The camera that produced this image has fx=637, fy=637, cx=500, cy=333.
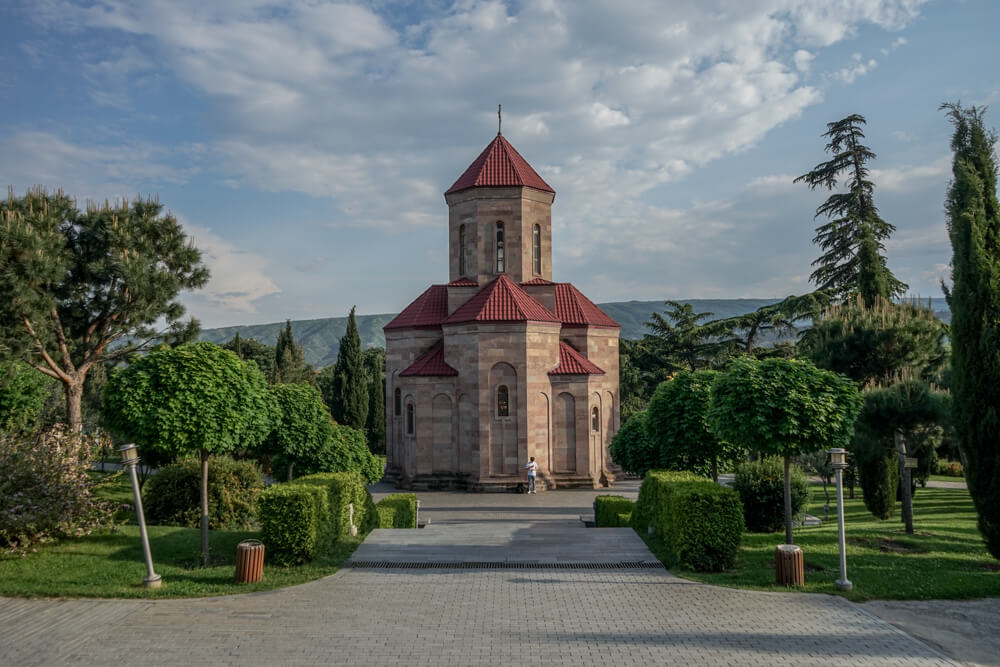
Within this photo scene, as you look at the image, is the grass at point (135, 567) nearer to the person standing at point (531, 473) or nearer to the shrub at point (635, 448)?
the shrub at point (635, 448)

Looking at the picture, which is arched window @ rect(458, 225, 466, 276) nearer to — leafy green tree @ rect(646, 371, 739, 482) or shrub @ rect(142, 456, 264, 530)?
leafy green tree @ rect(646, 371, 739, 482)

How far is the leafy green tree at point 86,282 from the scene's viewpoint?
846 inches

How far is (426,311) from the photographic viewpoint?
32531 mm

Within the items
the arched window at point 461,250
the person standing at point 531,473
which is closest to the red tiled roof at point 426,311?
the arched window at point 461,250

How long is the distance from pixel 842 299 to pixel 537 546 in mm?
28998

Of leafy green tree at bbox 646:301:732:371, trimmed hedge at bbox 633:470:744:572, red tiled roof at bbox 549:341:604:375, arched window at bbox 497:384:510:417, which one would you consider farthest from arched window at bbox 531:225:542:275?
trimmed hedge at bbox 633:470:744:572

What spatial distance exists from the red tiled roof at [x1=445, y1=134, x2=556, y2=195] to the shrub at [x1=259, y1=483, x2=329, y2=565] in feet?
71.5

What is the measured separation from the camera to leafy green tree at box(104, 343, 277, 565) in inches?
497

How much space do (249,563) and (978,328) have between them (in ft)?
49.3

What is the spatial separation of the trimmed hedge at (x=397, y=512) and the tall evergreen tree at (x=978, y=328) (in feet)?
46.6

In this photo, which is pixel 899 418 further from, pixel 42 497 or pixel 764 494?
pixel 42 497

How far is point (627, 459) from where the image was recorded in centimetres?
2166

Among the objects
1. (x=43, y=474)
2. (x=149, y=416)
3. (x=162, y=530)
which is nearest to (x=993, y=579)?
(x=149, y=416)

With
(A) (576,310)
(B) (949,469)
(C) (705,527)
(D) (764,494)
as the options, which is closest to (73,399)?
(A) (576,310)
